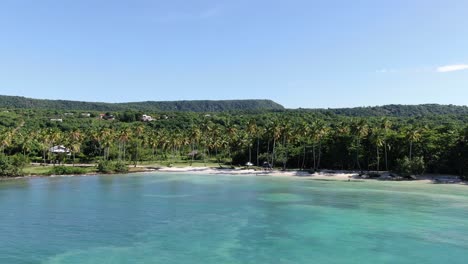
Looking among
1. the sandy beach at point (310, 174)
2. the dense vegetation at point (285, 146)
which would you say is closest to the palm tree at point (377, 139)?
the dense vegetation at point (285, 146)

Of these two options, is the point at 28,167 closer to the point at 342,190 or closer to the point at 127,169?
the point at 127,169

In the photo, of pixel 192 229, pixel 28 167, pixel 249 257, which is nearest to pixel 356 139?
pixel 192 229

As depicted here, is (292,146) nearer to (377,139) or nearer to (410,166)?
(377,139)

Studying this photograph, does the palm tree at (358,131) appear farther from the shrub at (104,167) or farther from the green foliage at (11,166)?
the green foliage at (11,166)

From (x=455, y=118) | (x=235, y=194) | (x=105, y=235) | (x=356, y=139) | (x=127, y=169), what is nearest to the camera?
(x=105, y=235)

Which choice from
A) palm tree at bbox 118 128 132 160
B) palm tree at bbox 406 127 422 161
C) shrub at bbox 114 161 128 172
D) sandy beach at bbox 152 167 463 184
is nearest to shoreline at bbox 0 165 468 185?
sandy beach at bbox 152 167 463 184
